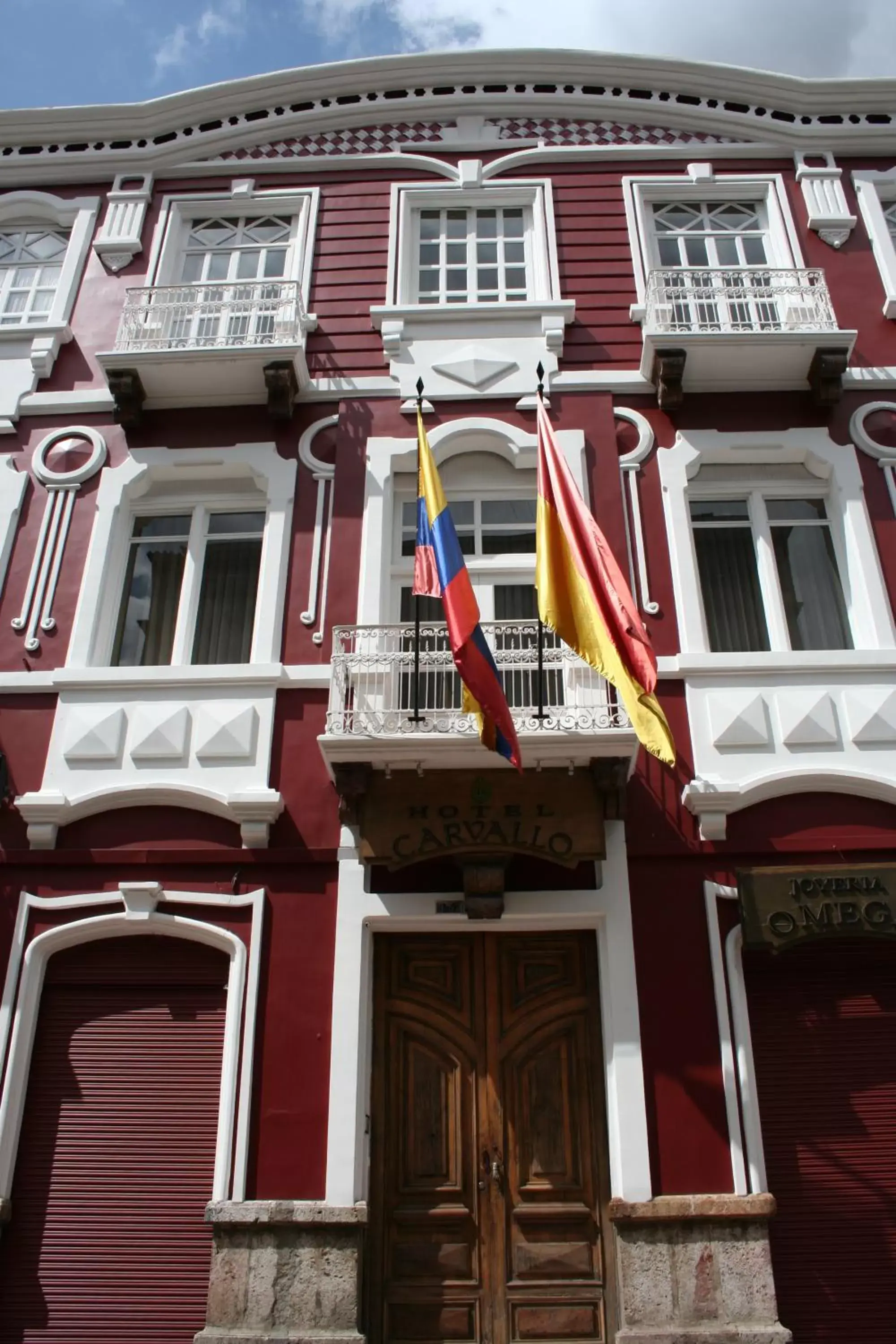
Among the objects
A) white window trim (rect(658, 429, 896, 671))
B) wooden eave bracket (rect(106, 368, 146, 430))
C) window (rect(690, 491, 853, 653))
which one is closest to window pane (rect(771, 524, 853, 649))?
window (rect(690, 491, 853, 653))

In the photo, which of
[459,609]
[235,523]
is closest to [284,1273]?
[459,609]

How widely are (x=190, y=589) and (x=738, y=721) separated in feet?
18.5

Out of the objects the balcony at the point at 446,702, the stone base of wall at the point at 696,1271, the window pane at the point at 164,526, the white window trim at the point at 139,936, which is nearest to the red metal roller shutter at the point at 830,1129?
the stone base of wall at the point at 696,1271

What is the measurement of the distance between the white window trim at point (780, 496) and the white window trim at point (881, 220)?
2.33 m

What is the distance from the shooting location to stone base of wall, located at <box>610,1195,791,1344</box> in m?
7.80

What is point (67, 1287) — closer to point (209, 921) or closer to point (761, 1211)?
point (209, 921)

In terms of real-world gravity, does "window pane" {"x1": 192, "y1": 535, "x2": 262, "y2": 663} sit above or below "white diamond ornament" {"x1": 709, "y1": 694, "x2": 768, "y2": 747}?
above

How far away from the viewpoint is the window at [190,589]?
35.8 feet

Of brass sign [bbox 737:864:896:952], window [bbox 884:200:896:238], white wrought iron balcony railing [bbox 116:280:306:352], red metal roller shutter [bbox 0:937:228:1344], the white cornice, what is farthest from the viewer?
the white cornice

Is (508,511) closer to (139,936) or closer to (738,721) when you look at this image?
(738,721)

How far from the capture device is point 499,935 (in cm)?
949

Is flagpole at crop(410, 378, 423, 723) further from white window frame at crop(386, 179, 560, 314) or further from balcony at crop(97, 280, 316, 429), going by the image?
white window frame at crop(386, 179, 560, 314)

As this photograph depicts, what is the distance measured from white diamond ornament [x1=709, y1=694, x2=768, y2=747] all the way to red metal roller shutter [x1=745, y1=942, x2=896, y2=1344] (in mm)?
1873

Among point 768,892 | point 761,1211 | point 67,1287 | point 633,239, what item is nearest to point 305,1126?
point 67,1287
